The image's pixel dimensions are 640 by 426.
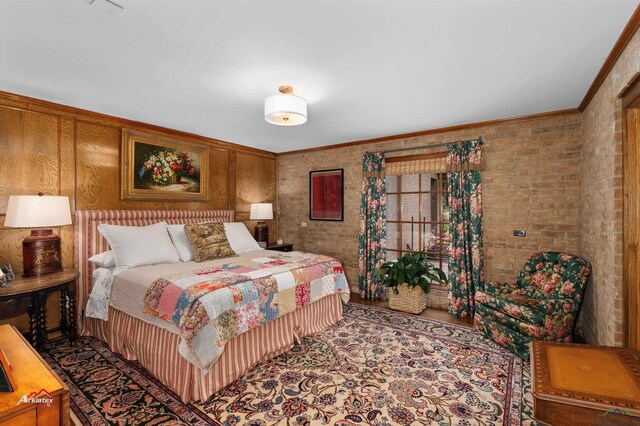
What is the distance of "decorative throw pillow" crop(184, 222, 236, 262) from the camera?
3.49 meters

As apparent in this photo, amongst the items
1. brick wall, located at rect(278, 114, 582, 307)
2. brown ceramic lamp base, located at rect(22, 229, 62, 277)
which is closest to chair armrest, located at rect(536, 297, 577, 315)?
brick wall, located at rect(278, 114, 582, 307)

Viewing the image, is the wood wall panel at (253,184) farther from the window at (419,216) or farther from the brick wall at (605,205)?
the brick wall at (605,205)

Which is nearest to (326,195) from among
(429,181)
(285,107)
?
(429,181)

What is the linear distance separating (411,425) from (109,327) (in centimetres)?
286

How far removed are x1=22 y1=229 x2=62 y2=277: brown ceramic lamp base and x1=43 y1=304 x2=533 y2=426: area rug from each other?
0.77 m

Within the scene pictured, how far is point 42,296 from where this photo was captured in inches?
107

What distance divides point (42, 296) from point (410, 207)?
4381 millimetres

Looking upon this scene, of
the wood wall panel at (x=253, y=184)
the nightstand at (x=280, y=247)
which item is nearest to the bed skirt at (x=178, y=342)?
the nightstand at (x=280, y=247)

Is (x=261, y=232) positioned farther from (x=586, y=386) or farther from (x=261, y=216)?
(x=586, y=386)

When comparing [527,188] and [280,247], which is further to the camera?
[280,247]

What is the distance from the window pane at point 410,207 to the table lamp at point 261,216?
219 cm

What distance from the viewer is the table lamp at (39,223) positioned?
106 inches

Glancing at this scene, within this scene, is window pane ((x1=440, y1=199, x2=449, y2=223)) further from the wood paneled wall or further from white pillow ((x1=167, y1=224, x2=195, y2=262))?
the wood paneled wall

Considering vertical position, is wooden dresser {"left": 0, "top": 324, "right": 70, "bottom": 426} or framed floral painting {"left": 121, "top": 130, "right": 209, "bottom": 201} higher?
framed floral painting {"left": 121, "top": 130, "right": 209, "bottom": 201}
